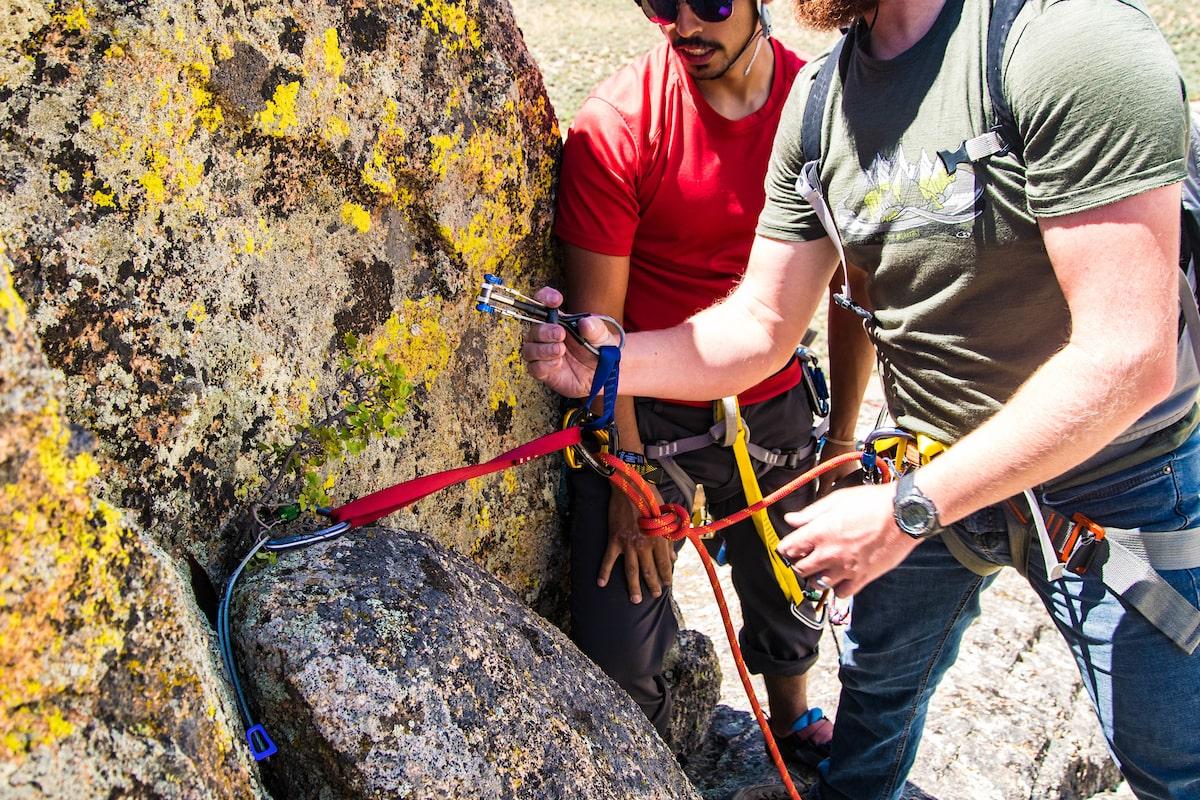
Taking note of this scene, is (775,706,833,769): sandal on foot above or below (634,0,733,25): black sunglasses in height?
below

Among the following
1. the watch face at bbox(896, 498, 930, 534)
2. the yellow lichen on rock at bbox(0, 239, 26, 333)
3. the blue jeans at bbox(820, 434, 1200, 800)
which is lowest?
the blue jeans at bbox(820, 434, 1200, 800)

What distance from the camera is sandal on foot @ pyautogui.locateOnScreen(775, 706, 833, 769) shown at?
14.2 feet

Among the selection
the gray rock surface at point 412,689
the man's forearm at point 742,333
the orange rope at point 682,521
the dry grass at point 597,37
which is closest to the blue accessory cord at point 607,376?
the man's forearm at point 742,333

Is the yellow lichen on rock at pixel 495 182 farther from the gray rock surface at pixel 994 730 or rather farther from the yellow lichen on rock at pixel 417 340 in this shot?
the gray rock surface at pixel 994 730

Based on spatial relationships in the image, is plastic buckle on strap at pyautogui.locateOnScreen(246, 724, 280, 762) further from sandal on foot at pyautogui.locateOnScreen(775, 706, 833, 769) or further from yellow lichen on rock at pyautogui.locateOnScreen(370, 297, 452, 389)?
sandal on foot at pyautogui.locateOnScreen(775, 706, 833, 769)

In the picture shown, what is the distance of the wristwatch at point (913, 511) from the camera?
8.54ft

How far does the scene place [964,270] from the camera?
2742 mm

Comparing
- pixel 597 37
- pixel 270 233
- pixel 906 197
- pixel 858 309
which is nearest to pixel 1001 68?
pixel 906 197

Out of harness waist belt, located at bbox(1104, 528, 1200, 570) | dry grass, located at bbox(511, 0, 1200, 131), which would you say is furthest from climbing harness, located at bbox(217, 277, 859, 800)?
dry grass, located at bbox(511, 0, 1200, 131)

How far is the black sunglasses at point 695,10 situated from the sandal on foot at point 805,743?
2.92 meters

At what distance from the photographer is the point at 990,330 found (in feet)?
9.21

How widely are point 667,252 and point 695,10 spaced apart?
844mm

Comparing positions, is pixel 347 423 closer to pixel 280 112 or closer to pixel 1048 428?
pixel 280 112

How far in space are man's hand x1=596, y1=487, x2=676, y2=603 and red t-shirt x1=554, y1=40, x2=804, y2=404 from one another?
71cm
